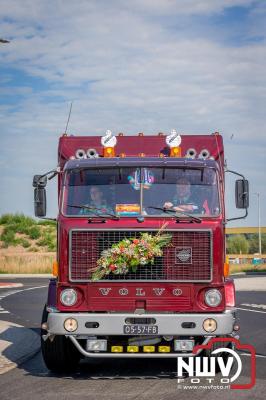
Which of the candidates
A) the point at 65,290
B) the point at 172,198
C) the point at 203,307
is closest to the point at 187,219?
the point at 172,198

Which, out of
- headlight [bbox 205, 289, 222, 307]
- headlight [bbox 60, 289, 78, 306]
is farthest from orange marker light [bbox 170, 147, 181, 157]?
headlight [bbox 60, 289, 78, 306]

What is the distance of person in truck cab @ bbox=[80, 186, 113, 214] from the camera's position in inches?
433

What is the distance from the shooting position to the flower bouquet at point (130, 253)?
413 inches

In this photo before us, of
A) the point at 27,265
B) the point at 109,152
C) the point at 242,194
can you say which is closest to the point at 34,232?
the point at 27,265

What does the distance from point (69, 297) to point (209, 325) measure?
1875 millimetres

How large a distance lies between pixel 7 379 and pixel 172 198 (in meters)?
3.32

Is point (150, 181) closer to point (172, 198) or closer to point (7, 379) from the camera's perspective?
point (172, 198)

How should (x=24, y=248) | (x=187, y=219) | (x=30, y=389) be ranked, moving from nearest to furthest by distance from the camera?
(x=30, y=389) < (x=187, y=219) < (x=24, y=248)

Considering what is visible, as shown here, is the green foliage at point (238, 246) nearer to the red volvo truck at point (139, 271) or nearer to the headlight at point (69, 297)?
the red volvo truck at point (139, 271)

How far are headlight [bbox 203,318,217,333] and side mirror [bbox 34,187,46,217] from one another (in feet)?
9.52

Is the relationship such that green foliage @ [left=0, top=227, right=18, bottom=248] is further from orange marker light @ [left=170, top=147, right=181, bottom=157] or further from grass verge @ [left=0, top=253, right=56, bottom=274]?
orange marker light @ [left=170, top=147, right=181, bottom=157]

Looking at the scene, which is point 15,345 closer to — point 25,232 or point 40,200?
point 40,200

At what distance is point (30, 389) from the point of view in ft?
33.2

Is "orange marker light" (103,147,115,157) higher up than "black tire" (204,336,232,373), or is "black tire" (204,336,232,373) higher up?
"orange marker light" (103,147,115,157)
